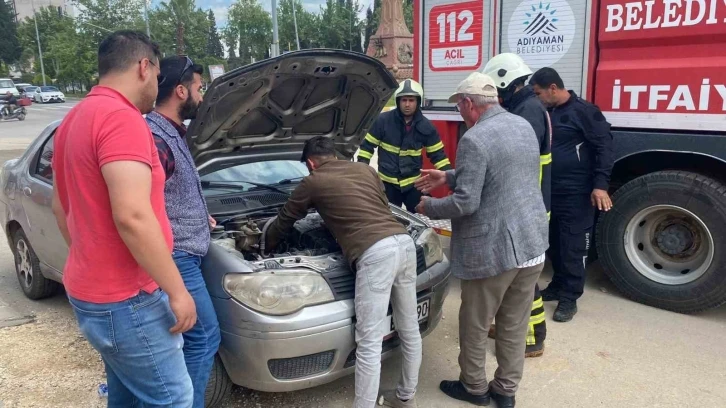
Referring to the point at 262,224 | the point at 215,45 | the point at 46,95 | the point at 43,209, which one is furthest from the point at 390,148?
the point at 215,45

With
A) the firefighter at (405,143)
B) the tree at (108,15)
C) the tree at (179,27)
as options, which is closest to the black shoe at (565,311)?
the firefighter at (405,143)

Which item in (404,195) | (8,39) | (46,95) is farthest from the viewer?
(8,39)

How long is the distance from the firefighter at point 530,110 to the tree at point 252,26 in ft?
178

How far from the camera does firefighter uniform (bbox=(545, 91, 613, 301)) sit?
3.83 metres

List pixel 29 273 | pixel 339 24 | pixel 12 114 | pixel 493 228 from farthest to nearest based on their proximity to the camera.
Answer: pixel 339 24 → pixel 12 114 → pixel 29 273 → pixel 493 228

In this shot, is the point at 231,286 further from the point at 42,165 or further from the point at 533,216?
the point at 42,165

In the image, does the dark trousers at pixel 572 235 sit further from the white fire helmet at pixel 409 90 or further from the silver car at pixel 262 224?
the white fire helmet at pixel 409 90

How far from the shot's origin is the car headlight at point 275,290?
8.30 ft

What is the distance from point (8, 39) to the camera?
211ft

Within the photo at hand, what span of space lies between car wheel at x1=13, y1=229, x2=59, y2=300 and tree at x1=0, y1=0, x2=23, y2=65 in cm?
7269

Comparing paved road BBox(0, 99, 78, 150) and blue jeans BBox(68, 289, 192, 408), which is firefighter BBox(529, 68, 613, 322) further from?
paved road BBox(0, 99, 78, 150)

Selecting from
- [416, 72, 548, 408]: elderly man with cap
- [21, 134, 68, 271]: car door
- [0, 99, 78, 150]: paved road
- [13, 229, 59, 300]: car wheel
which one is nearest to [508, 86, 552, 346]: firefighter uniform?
[416, 72, 548, 408]: elderly man with cap

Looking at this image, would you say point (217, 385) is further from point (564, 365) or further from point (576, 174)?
point (576, 174)

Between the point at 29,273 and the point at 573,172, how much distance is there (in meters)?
4.29
